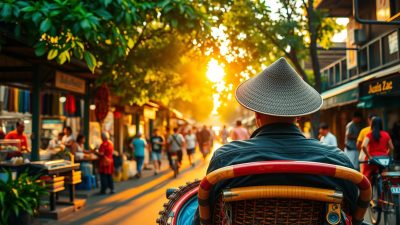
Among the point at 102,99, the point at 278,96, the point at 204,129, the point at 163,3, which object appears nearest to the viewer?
the point at 278,96

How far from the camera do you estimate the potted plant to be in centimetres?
727

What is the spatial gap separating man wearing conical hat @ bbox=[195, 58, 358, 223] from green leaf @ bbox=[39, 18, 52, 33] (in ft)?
15.4

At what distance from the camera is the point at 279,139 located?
230 centimetres

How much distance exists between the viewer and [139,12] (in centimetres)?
902

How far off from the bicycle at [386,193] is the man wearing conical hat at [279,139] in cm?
476

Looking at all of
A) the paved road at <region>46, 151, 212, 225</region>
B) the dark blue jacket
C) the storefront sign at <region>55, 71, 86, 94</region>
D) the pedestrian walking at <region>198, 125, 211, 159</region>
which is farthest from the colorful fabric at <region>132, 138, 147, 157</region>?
the dark blue jacket

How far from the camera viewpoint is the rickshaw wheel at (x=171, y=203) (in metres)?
2.85

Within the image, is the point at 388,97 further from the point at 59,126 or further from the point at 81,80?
the point at 59,126

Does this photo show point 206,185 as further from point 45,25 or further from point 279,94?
point 45,25

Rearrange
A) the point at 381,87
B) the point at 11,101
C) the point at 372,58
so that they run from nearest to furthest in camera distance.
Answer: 1. the point at 381,87
2. the point at 11,101
3. the point at 372,58

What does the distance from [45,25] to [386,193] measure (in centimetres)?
540

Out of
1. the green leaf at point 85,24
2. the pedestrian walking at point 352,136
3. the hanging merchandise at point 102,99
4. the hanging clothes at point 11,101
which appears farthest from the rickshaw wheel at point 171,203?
the hanging clothes at point 11,101

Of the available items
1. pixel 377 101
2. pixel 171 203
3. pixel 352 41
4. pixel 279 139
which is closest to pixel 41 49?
pixel 171 203

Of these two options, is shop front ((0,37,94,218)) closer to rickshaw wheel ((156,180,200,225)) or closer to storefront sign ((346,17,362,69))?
rickshaw wheel ((156,180,200,225))
